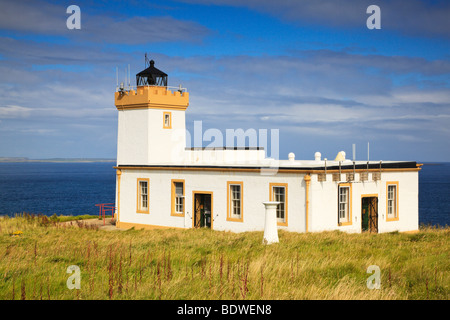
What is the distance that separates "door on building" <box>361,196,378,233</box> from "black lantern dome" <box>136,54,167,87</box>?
1316 cm

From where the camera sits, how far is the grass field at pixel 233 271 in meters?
8.86

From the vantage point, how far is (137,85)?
95.7ft

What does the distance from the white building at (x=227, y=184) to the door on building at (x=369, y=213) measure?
0.05 metres

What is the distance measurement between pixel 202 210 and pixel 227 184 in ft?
7.81

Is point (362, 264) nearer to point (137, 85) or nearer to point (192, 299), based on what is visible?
point (192, 299)

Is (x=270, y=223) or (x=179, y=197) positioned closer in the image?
(x=270, y=223)

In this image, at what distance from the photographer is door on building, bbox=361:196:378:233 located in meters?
23.4

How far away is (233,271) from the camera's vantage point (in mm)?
10250

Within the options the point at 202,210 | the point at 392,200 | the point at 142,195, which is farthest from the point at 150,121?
the point at 392,200

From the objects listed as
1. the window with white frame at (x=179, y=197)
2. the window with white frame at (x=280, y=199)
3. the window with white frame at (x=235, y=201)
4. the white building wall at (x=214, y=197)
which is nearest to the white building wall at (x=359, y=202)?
the white building wall at (x=214, y=197)

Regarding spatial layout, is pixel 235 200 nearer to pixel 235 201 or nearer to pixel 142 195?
pixel 235 201

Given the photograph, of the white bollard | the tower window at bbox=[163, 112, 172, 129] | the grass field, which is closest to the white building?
the tower window at bbox=[163, 112, 172, 129]
